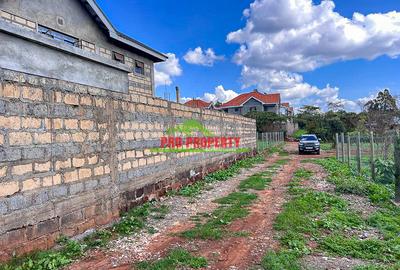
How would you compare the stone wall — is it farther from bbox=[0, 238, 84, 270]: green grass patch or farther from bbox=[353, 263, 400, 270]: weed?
bbox=[353, 263, 400, 270]: weed

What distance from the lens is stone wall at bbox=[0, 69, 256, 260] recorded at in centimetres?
375

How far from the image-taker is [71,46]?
668 centimetres

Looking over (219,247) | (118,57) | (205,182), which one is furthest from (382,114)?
(219,247)

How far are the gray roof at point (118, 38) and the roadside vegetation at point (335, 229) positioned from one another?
9.45 meters

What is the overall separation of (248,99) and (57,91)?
169 ft

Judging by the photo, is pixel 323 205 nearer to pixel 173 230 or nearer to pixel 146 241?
pixel 173 230

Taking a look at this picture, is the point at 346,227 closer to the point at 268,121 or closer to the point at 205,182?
the point at 205,182

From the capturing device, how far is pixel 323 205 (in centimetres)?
669

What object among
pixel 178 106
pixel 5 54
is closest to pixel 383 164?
pixel 178 106

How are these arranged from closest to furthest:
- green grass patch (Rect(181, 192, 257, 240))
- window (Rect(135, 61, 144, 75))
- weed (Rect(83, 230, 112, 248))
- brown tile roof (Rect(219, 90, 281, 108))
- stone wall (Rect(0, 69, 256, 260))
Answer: stone wall (Rect(0, 69, 256, 260))
weed (Rect(83, 230, 112, 248))
green grass patch (Rect(181, 192, 257, 240))
window (Rect(135, 61, 144, 75))
brown tile roof (Rect(219, 90, 281, 108))

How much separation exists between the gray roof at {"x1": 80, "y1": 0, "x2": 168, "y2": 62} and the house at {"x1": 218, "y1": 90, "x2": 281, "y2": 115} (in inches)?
1519

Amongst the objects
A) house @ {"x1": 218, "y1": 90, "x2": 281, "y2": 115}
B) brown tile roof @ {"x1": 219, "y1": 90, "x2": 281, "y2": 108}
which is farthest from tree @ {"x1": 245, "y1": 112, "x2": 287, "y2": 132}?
brown tile roof @ {"x1": 219, "y1": 90, "x2": 281, "y2": 108}

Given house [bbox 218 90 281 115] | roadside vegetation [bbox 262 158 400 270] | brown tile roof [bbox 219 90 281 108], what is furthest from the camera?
brown tile roof [bbox 219 90 281 108]

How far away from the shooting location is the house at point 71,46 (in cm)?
573
